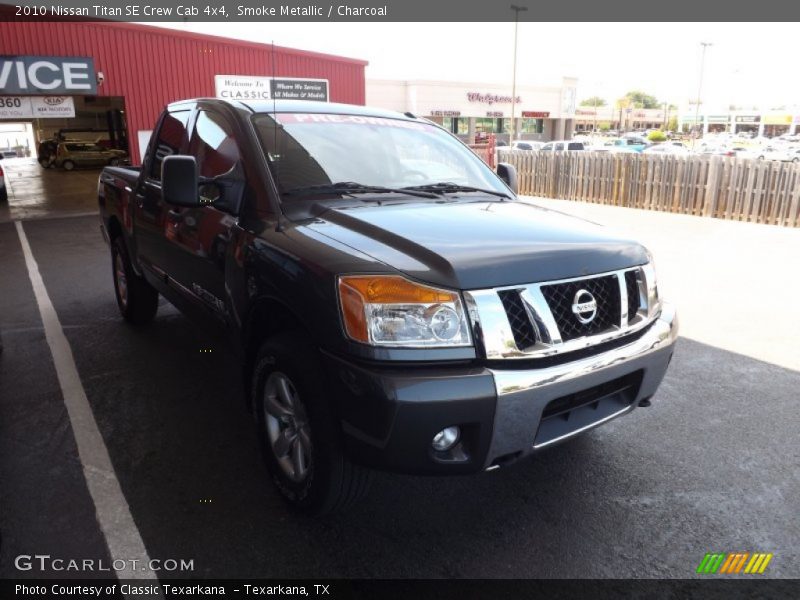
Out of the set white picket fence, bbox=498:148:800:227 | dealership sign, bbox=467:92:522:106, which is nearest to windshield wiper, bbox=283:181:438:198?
white picket fence, bbox=498:148:800:227

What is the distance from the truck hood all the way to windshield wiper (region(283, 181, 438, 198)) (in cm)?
17

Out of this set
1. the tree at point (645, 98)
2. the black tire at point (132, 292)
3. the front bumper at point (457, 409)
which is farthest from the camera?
the tree at point (645, 98)

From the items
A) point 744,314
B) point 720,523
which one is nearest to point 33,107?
point 744,314

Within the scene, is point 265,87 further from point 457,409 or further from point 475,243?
point 457,409

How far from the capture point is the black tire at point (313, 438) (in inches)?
94.7

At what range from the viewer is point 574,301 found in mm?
2459

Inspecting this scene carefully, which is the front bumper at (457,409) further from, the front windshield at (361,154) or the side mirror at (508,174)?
the side mirror at (508,174)

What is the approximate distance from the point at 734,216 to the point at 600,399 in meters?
12.1

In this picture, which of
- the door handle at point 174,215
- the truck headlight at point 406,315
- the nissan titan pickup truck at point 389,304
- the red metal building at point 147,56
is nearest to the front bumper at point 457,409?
the nissan titan pickup truck at point 389,304

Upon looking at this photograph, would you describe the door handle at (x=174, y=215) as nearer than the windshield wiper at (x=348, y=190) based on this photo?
No

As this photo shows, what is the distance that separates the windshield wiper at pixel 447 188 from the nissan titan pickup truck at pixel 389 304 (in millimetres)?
15

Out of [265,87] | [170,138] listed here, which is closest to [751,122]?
[265,87]

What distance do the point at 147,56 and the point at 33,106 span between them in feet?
10.3

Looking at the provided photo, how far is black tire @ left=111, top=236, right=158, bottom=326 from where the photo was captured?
527cm
